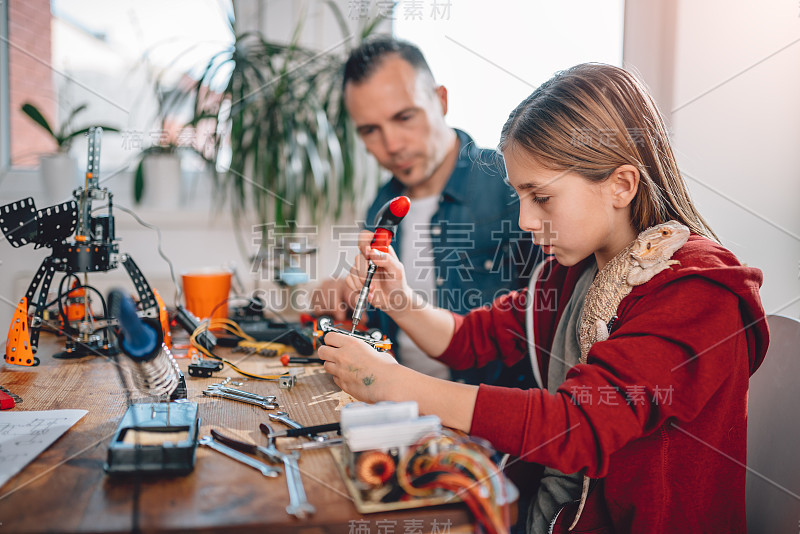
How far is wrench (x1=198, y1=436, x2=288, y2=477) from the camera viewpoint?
2.00 feet

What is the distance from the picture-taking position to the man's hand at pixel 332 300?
1.49m

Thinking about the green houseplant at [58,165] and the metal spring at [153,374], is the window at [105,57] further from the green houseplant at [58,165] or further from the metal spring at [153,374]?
the metal spring at [153,374]

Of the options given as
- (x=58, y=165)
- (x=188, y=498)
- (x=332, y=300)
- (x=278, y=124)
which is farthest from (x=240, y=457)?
(x=58, y=165)

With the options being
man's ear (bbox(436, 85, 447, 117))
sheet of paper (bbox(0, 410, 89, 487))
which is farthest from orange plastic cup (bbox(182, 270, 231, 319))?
man's ear (bbox(436, 85, 447, 117))

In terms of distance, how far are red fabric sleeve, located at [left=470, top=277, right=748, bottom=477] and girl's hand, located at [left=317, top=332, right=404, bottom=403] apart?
0.12 meters

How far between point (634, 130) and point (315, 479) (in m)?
0.67

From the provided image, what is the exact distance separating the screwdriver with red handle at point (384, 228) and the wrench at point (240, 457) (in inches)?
12.7

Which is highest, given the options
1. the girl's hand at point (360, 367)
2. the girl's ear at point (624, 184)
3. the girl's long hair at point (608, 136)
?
the girl's long hair at point (608, 136)

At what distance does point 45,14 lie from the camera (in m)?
2.07

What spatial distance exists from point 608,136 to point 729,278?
0.27 metres

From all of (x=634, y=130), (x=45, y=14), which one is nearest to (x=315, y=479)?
(x=634, y=130)

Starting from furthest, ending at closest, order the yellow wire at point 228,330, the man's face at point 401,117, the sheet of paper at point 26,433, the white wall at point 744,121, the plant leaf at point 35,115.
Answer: the plant leaf at point 35,115
the man's face at point 401,117
the white wall at point 744,121
the yellow wire at point 228,330
the sheet of paper at point 26,433

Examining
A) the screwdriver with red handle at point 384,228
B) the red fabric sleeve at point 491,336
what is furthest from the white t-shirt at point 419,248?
the screwdriver with red handle at point 384,228

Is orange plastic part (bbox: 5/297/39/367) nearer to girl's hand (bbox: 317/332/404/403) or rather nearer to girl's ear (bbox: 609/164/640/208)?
girl's hand (bbox: 317/332/404/403)
